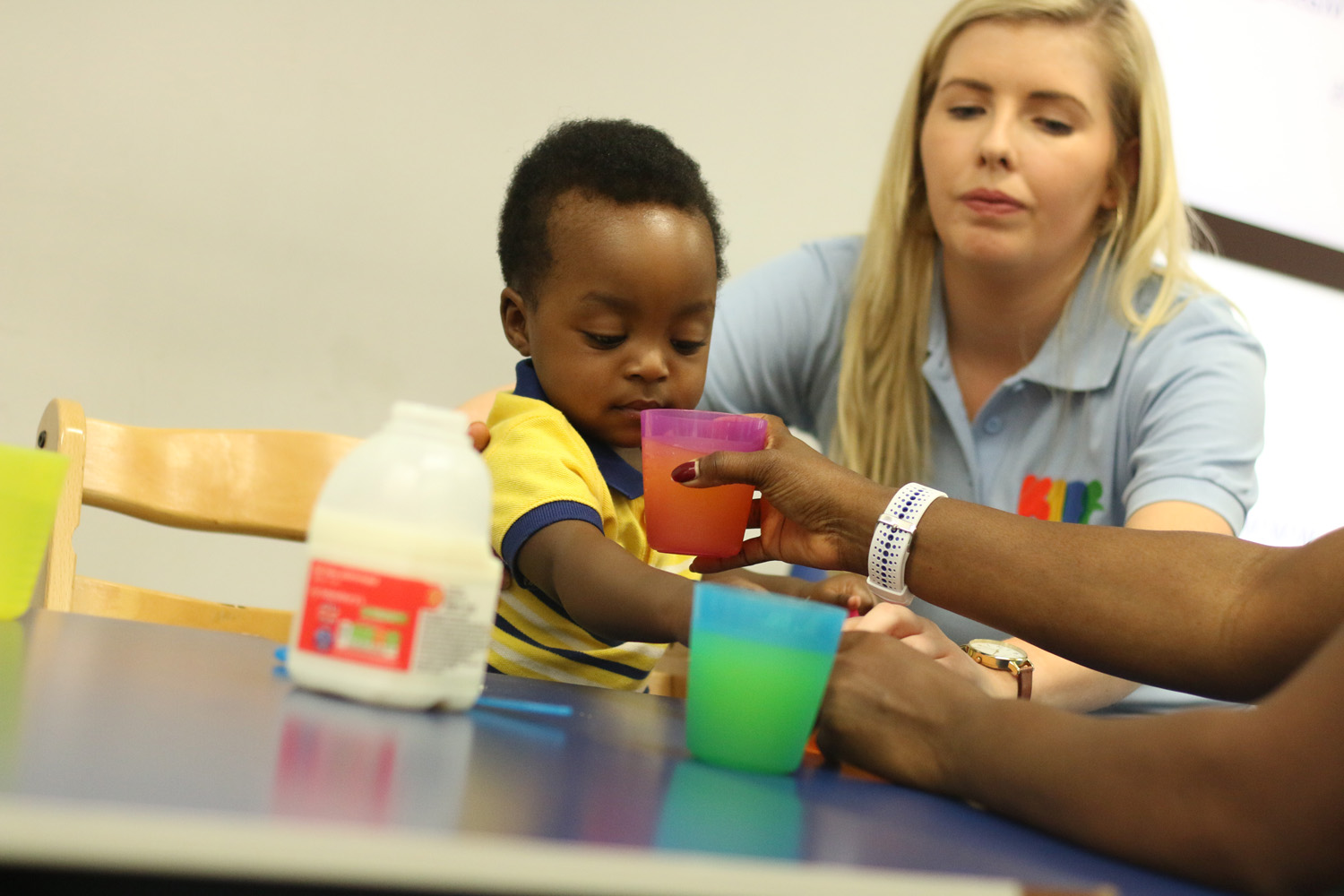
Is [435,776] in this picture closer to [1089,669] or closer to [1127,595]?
[1127,595]

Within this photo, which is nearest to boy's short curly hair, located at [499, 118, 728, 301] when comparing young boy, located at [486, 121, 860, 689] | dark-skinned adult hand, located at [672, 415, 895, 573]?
young boy, located at [486, 121, 860, 689]

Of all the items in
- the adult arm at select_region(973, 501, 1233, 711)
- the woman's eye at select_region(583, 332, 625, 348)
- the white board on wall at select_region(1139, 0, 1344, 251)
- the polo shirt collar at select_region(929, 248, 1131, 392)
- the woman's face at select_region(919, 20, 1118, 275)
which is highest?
the white board on wall at select_region(1139, 0, 1344, 251)

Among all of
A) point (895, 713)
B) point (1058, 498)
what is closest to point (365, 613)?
point (895, 713)

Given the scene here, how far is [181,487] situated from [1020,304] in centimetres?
133

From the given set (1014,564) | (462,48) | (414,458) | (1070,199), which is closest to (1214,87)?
(1070,199)

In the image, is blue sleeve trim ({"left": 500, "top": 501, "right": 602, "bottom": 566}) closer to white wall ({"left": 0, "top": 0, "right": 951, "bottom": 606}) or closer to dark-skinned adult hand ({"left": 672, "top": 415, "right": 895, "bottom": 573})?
dark-skinned adult hand ({"left": 672, "top": 415, "right": 895, "bottom": 573})

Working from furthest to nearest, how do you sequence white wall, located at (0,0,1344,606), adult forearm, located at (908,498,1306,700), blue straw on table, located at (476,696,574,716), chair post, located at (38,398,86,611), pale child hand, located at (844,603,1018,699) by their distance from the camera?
1. white wall, located at (0,0,1344,606)
2. chair post, located at (38,398,86,611)
3. pale child hand, located at (844,603,1018,699)
4. adult forearm, located at (908,498,1306,700)
5. blue straw on table, located at (476,696,574,716)

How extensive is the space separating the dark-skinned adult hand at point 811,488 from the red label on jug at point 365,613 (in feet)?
1.50

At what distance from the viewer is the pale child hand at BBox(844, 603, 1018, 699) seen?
3.37 ft

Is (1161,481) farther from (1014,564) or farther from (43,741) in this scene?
(43,741)

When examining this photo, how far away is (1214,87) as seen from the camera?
2703 mm

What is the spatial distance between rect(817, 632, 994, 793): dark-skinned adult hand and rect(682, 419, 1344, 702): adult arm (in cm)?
25

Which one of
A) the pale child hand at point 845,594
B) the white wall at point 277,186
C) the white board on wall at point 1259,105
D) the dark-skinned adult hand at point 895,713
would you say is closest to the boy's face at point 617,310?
the pale child hand at point 845,594

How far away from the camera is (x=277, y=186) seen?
2.10m
